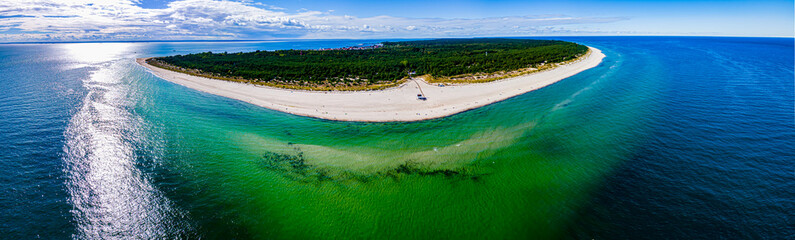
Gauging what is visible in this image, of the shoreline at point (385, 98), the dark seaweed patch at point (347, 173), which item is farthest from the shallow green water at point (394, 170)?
the shoreline at point (385, 98)

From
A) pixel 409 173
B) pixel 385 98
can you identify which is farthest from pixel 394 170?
pixel 385 98

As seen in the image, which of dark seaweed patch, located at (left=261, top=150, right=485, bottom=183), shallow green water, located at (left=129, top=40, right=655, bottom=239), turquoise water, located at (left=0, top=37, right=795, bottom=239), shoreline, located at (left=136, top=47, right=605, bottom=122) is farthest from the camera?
shoreline, located at (left=136, top=47, right=605, bottom=122)

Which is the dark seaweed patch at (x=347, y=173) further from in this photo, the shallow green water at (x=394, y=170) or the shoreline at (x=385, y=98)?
the shoreline at (x=385, y=98)

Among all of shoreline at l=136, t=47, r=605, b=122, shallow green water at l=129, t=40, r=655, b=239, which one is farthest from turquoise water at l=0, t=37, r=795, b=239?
shoreline at l=136, t=47, r=605, b=122

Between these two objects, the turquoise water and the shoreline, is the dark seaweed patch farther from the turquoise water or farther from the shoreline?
the shoreline

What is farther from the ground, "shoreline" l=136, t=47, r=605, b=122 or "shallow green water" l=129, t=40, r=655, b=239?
"shoreline" l=136, t=47, r=605, b=122

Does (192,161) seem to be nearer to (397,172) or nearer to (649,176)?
(397,172)
